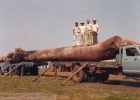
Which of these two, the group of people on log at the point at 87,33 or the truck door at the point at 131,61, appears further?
the group of people on log at the point at 87,33

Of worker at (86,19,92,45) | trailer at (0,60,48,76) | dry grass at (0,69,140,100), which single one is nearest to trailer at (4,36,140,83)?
dry grass at (0,69,140,100)

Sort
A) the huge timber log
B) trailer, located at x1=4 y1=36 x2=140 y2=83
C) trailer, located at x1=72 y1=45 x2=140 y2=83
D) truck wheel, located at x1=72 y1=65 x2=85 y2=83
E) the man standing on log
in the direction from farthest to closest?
the man standing on log → truck wheel, located at x1=72 y1=65 x2=85 y2=83 → the huge timber log → trailer, located at x1=4 y1=36 x2=140 y2=83 → trailer, located at x1=72 y1=45 x2=140 y2=83

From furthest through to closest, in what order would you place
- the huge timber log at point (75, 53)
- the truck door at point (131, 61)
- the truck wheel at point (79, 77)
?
the truck wheel at point (79, 77) → the huge timber log at point (75, 53) → the truck door at point (131, 61)

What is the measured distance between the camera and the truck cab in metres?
11.3

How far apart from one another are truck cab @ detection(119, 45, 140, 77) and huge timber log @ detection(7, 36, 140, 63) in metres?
0.85

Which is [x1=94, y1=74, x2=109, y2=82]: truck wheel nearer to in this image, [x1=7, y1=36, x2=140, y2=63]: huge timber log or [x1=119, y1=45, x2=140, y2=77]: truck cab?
[x1=7, y1=36, x2=140, y2=63]: huge timber log

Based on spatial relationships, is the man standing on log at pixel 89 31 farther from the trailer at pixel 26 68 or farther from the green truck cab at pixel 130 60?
the trailer at pixel 26 68

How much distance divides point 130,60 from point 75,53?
518cm

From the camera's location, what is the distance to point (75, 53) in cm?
1600

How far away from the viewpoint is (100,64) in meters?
13.0

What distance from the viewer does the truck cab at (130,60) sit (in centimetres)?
1126

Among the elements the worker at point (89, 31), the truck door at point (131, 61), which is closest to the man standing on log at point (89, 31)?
the worker at point (89, 31)

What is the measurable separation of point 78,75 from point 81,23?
440 cm

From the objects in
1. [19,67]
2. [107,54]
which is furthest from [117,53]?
[19,67]
